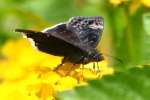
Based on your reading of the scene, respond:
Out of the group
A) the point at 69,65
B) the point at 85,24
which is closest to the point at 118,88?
the point at 69,65

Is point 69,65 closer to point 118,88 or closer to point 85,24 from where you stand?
point 85,24

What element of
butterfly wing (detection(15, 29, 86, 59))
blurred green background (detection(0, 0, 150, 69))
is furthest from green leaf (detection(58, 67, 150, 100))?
blurred green background (detection(0, 0, 150, 69))

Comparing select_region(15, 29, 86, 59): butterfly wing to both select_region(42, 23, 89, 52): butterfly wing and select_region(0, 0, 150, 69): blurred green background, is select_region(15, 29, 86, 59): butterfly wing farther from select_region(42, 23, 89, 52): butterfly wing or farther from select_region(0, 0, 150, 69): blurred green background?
select_region(0, 0, 150, 69): blurred green background

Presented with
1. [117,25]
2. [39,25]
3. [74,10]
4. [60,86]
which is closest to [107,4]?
[117,25]

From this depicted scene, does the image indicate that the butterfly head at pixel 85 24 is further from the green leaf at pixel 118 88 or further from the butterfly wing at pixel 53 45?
the green leaf at pixel 118 88

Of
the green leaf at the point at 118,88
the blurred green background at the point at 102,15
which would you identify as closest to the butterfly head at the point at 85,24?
the blurred green background at the point at 102,15

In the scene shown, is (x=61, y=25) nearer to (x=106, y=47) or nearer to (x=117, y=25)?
(x=117, y=25)
